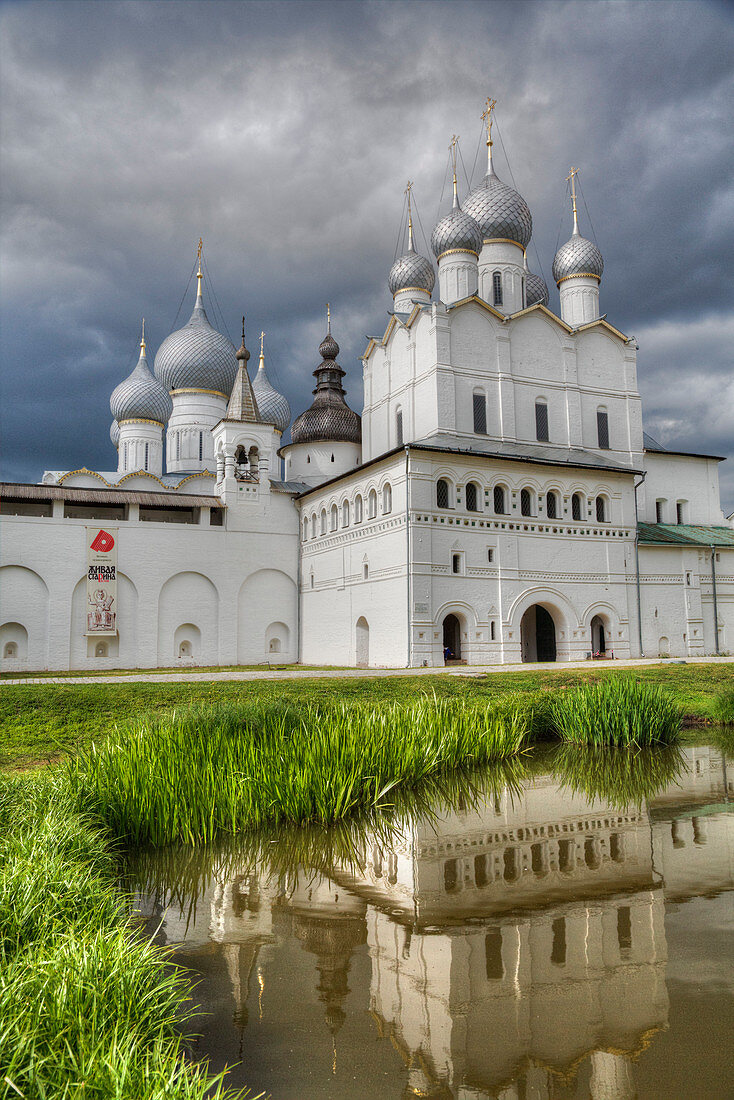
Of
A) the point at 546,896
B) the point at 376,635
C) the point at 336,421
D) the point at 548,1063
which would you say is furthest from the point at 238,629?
the point at 548,1063

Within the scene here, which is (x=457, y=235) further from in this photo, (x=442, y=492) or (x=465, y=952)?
(x=465, y=952)

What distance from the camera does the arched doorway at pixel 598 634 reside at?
23047 millimetres

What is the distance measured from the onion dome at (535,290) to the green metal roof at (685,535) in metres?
9.97

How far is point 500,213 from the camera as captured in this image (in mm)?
25781

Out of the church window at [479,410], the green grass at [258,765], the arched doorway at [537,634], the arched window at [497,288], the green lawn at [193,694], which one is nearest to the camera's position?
the green grass at [258,765]

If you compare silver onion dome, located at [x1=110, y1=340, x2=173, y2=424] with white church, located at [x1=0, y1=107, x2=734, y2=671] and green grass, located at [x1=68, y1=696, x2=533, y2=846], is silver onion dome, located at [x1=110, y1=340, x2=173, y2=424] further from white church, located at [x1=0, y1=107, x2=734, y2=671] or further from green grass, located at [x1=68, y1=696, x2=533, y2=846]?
green grass, located at [x1=68, y1=696, x2=533, y2=846]

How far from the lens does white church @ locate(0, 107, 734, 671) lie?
69.3 feet

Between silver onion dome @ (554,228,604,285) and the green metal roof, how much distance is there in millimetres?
8979

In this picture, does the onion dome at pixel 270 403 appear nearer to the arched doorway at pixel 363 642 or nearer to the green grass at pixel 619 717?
the arched doorway at pixel 363 642

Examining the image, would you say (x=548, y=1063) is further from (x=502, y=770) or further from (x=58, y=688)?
(x=58, y=688)

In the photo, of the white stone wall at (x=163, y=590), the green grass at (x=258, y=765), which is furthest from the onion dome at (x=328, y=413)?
the green grass at (x=258, y=765)

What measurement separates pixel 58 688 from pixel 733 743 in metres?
9.36

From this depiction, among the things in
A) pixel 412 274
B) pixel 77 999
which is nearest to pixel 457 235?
pixel 412 274

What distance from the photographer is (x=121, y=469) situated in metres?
32.0
